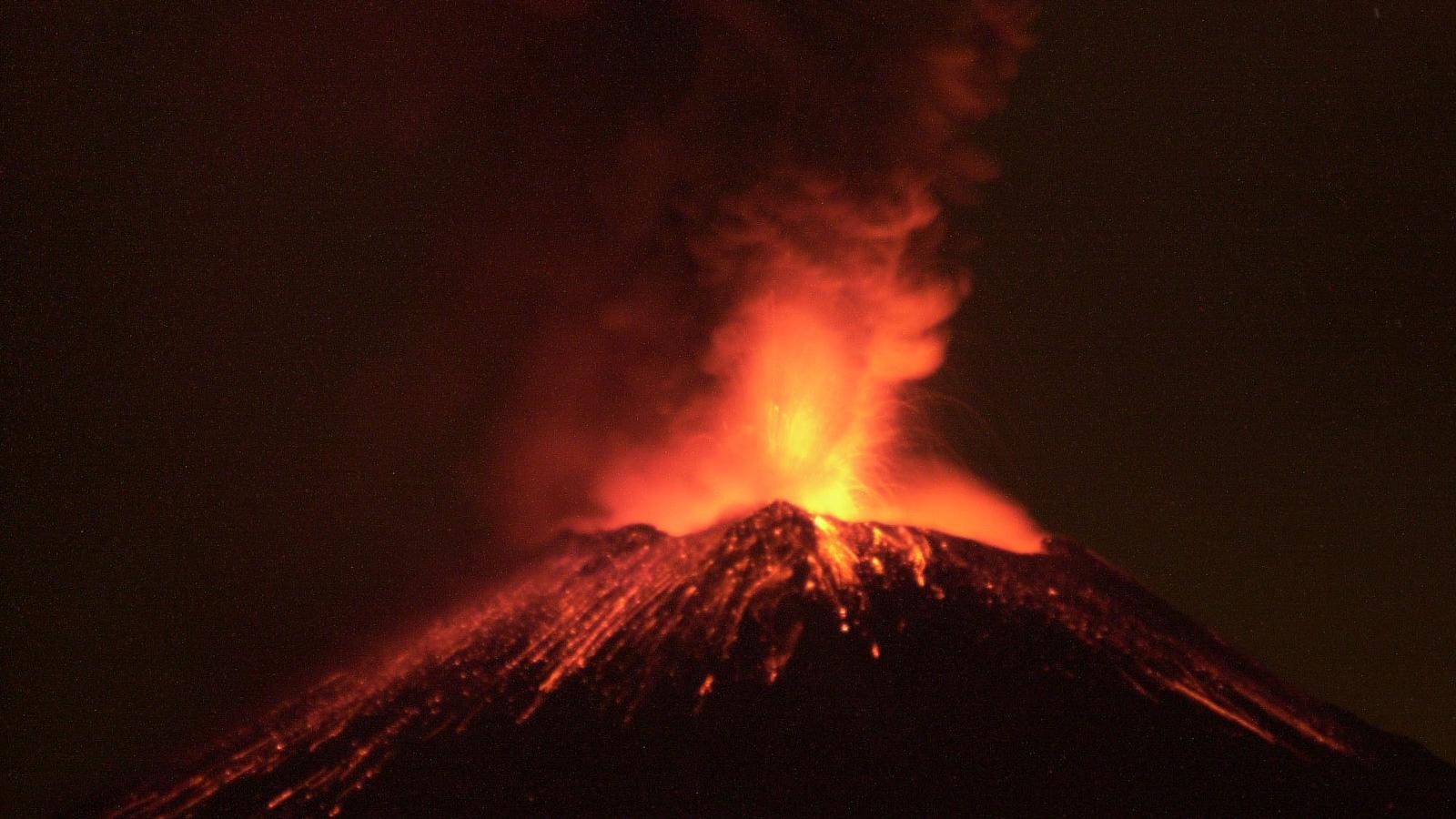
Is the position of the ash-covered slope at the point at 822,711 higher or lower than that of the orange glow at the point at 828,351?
lower

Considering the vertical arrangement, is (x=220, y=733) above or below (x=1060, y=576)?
below

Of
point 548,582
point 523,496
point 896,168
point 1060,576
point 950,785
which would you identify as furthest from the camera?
point 523,496

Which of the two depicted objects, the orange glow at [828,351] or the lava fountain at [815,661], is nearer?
the lava fountain at [815,661]

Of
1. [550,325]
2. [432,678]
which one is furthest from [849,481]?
[432,678]

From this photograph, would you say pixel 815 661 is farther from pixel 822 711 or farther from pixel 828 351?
pixel 828 351

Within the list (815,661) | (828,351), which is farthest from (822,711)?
(828,351)

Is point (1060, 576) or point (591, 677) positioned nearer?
point (591, 677)

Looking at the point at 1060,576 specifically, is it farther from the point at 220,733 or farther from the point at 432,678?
the point at 220,733
